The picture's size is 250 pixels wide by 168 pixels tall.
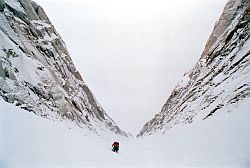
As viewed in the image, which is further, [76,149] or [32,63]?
[32,63]

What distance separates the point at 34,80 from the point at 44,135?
18.3 meters

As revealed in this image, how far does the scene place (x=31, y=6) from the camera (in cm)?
4734

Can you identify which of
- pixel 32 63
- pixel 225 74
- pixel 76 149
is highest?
pixel 32 63

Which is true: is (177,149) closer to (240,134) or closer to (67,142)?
(240,134)

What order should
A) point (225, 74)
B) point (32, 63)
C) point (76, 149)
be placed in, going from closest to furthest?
1. point (76, 149)
2. point (32, 63)
3. point (225, 74)

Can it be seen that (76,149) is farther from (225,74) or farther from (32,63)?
(225,74)

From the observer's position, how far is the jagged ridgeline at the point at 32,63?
24359 millimetres

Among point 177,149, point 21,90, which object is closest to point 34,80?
point 21,90

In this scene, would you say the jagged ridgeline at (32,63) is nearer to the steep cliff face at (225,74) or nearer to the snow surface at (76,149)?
the snow surface at (76,149)

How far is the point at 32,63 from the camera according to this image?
33.0 meters

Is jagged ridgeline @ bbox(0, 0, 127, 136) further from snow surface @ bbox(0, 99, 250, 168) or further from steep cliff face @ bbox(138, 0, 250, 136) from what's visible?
steep cliff face @ bbox(138, 0, 250, 136)

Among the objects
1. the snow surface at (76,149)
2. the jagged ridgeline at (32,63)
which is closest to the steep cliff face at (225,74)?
the snow surface at (76,149)

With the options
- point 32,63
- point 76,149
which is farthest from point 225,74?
point 76,149

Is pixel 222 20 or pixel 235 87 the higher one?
Answer: pixel 222 20
